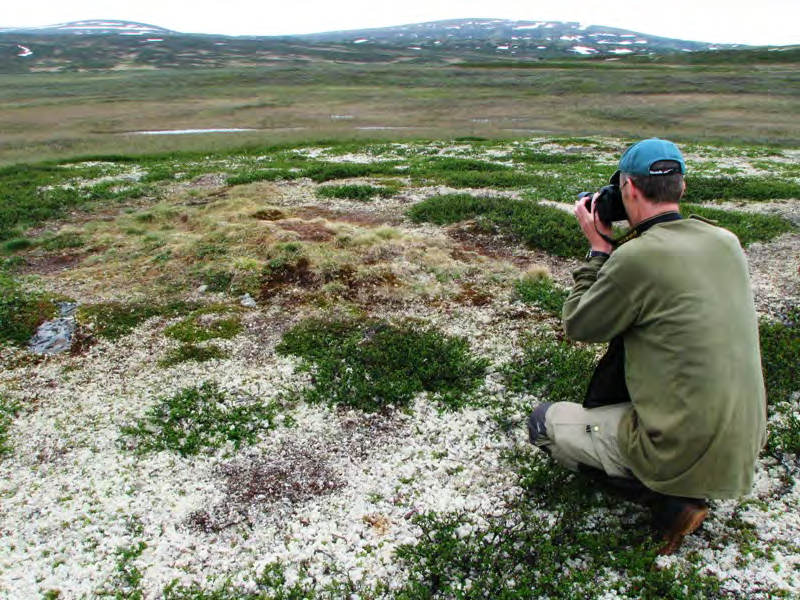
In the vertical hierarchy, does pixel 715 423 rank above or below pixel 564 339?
above

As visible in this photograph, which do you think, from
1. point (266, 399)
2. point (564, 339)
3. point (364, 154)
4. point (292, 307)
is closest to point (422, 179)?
point (364, 154)

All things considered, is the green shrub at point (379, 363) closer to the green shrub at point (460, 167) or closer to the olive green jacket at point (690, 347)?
the olive green jacket at point (690, 347)

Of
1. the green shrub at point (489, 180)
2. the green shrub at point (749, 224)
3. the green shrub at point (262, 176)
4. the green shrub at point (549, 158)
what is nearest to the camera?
the green shrub at point (749, 224)

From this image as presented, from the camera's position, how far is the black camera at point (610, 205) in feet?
17.1

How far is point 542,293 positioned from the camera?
12141 millimetres

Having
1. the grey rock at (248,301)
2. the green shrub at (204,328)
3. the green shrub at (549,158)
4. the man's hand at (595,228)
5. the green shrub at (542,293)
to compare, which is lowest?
the green shrub at (204,328)

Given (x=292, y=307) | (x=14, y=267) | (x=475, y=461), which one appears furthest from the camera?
(x=14, y=267)

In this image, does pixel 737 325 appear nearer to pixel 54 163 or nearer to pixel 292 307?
pixel 292 307

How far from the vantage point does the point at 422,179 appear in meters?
24.6

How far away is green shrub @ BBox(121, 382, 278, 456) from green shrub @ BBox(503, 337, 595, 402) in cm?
430

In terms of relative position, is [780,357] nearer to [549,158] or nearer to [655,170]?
[655,170]

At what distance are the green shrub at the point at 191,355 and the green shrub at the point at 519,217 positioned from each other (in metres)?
9.40

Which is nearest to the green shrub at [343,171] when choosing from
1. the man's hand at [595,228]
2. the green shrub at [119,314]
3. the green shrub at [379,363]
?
the green shrub at [119,314]

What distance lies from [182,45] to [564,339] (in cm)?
18748
